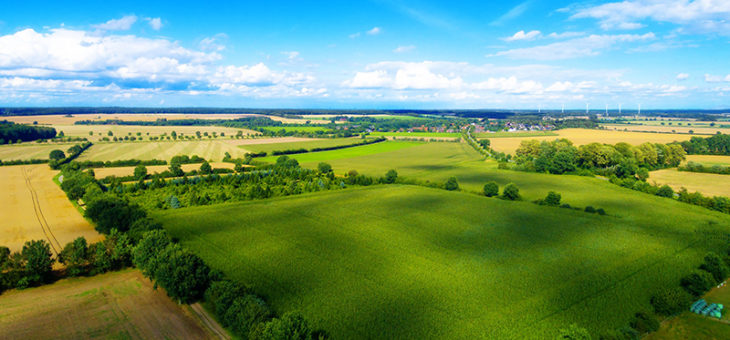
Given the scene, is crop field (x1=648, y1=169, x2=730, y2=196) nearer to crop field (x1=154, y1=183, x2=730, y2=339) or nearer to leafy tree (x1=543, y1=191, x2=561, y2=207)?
crop field (x1=154, y1=183, x2=730, y2=339)

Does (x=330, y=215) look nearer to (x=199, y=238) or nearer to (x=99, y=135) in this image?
(x=199, y=238)

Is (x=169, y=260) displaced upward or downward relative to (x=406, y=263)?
upward

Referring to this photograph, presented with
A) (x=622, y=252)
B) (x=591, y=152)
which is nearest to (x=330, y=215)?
(x=622, y=252)

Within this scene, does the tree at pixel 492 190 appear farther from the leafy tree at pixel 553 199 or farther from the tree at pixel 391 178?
the tree at pixel 391 178

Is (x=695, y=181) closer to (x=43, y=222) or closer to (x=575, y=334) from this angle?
(x=575, y=334)

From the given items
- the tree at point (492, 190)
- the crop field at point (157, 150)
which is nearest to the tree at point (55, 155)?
the crop field at point (157, 150)

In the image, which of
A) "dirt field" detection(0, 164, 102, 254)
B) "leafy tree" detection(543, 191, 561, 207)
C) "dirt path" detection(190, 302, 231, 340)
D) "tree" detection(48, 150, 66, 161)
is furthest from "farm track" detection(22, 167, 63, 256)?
"leafy tree" detection(543, 191, 561, 207)
